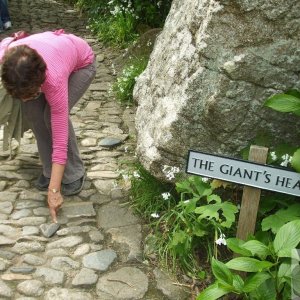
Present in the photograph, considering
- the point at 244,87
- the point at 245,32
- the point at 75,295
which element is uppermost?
the point at 245,32

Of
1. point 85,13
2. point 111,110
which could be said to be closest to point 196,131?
point 111,110

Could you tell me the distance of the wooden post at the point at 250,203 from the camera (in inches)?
100

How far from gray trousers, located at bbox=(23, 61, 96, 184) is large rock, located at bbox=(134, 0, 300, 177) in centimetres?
64

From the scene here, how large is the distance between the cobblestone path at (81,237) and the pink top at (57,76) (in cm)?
48

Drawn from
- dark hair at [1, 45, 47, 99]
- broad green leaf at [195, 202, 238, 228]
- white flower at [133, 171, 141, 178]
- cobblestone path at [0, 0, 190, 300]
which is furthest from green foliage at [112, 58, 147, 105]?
broad green leaf at [195, 202, 238, 228]

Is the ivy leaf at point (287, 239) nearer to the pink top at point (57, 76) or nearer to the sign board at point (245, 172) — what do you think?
the sign board at point (245, 172)

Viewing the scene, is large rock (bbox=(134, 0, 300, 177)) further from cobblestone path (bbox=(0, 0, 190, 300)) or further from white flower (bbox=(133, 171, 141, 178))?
cobblestone path (bbox=(0, 0, 190, 300))

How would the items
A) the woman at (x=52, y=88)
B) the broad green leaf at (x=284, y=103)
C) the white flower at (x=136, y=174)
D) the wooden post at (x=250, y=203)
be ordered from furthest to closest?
the white flower at (x=136, y=174) < the woman at (x=52, y=88) < the broad green leaf at (x=284, y=103) < the wooden post at (x=250, y=203)

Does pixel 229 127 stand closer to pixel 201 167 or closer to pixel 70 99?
pixel 201 167

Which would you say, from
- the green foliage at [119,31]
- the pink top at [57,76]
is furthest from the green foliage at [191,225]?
the green foliage at [119,31]

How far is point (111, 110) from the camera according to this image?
5582 millimetres

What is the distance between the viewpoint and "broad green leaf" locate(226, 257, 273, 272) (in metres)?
2.34

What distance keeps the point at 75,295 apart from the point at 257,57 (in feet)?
5.46

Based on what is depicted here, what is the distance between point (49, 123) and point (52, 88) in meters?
0.41
